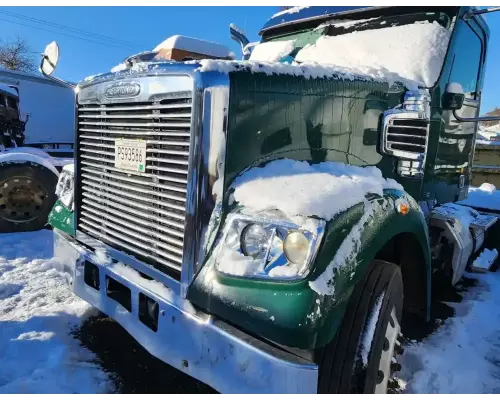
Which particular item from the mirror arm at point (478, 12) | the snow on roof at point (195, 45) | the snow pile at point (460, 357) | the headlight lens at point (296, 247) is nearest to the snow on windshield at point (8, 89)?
the snow on roof at point (195, 45)

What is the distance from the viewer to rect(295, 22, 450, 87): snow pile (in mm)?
3221

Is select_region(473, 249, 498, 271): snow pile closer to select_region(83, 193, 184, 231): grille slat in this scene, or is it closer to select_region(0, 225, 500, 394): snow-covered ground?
select_region(0, 225, 500, 394): snow-covered ground

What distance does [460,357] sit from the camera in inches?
120

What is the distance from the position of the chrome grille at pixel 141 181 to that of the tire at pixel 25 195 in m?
3.41

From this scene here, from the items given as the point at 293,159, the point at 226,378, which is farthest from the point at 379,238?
the point at 226,378

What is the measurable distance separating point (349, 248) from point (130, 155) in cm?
142

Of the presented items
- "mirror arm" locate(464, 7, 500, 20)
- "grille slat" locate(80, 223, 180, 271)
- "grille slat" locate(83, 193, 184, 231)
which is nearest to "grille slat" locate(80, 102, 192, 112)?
"grille slat" locate(83, 193, 184, 231)

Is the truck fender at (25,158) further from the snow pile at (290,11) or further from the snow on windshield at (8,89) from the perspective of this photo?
the snow pile at (290,11)

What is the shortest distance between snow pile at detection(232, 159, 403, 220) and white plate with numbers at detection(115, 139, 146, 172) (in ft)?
2.16

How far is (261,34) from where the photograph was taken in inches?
175

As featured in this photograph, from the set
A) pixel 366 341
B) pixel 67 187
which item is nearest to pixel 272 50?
pixel 67 187

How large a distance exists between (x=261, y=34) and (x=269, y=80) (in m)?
2.47

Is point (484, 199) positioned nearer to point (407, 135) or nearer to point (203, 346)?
point (407, 135)

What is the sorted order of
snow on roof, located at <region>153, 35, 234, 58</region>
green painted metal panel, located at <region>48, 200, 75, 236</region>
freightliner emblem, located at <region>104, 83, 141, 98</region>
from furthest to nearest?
1. snow on roof, located at <region>153, 35, 234, 58</region>
2. green painted metal panel, located at <region>48, 200, 75, 236</region>
3. freightliner emblem, located at <region>104, 83, 141, 98</region>
